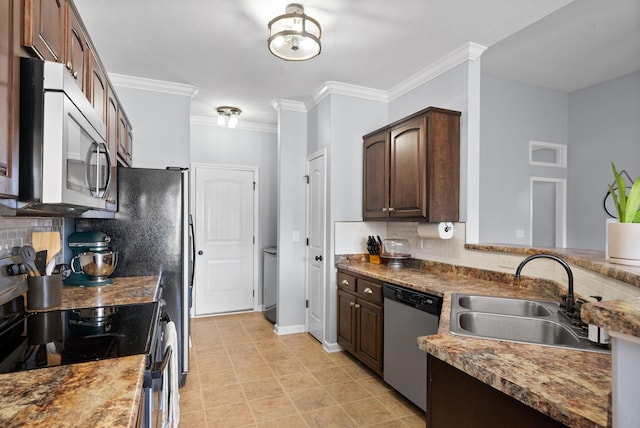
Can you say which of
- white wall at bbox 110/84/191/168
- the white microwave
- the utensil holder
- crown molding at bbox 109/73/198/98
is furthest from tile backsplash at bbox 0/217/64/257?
crown molding at bbox 109/73/198/98

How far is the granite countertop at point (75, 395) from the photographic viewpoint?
2.54ft

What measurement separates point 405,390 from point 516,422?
1616 millimetres

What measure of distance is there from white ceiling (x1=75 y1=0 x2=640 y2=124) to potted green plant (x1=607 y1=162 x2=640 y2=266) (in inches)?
56.9

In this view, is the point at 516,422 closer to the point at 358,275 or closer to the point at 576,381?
the point at 576,381

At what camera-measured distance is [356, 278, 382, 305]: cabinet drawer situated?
279 cm

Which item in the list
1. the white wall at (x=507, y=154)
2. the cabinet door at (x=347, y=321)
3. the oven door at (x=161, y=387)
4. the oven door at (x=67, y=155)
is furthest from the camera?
the white wall at (x=507, y=154)

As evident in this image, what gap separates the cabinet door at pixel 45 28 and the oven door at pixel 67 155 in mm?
203

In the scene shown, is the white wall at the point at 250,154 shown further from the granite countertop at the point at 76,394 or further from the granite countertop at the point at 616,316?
the granite countertop at the point at 616,316

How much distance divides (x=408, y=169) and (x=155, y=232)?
2.10 m

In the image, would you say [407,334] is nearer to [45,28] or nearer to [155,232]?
[155,232]

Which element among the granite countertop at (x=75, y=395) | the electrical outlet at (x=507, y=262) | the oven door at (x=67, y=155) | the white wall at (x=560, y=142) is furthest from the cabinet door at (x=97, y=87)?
the white wall at (x=560, y=142)

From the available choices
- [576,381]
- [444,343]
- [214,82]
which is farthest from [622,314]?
[214,82]

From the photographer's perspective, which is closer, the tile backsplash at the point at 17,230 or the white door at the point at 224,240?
the tile backsplash at the point at 17,230

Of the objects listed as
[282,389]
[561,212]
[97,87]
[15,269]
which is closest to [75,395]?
[15,269]
